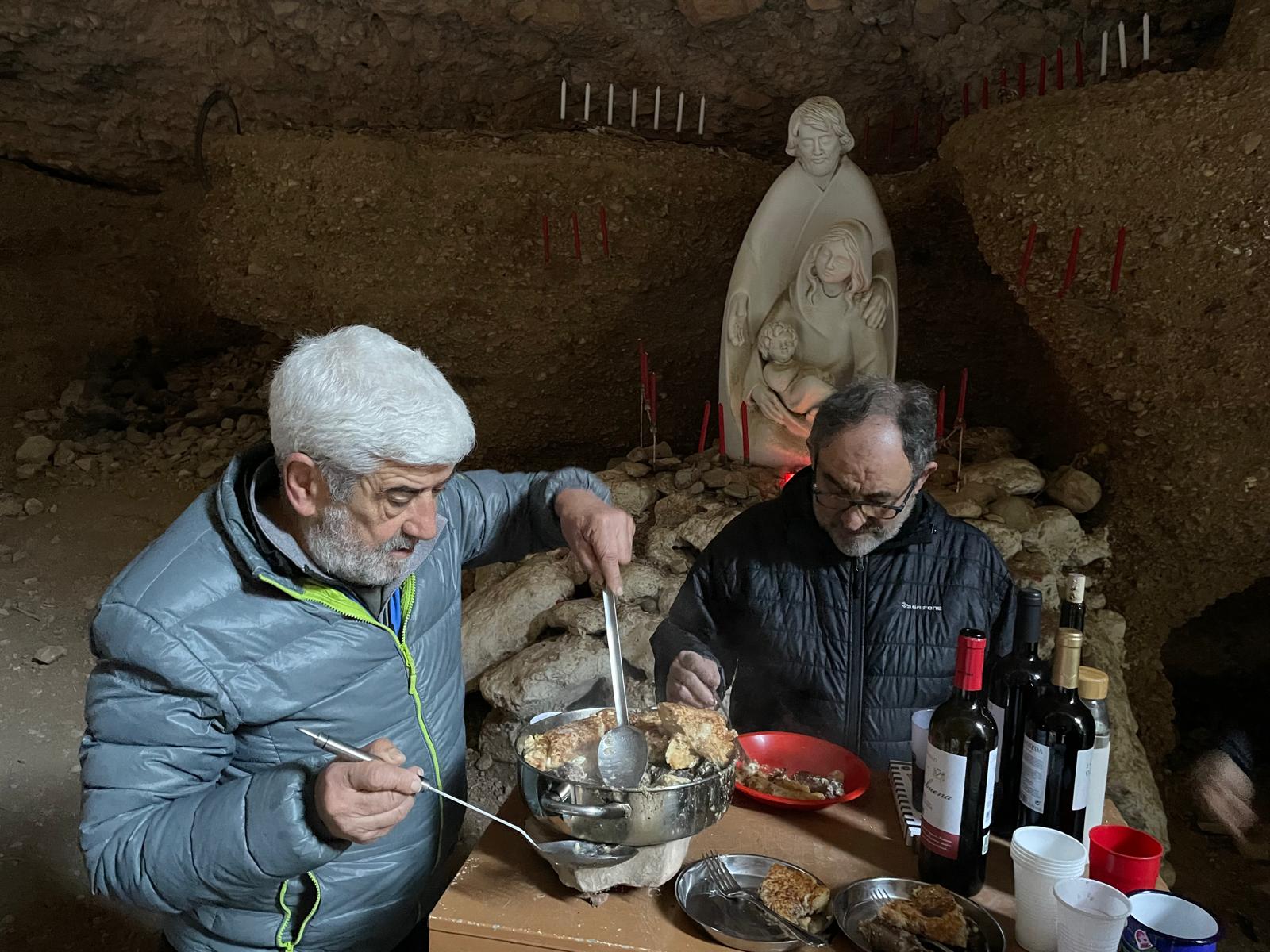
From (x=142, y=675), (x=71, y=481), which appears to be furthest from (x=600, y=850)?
(x=71, y=481)

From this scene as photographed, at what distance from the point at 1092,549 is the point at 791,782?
297 cm

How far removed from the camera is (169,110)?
615 cm

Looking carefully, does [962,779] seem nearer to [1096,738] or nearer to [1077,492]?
[1096,738]

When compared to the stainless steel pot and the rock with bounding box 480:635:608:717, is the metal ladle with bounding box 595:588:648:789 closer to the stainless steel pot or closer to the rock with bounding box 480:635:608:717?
the stainless steel pot

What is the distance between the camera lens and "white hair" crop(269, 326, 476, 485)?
4.62 ft

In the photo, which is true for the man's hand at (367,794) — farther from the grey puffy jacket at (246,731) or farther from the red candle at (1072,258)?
the red candle at (1072,258)

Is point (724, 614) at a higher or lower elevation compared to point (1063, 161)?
lower

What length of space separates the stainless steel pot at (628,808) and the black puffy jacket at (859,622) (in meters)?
0.75

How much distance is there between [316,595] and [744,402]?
9.82 feet

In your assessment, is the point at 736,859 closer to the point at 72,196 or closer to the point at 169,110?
the point at 169,110

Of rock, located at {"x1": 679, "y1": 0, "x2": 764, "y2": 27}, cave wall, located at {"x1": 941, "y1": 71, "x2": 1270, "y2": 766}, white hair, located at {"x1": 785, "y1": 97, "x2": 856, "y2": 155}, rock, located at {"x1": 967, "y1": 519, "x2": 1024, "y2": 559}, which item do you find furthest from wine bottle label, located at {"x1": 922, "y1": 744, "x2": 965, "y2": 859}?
rock, located at {"x1": 679, "y1": 0, "x2": 764, "y2": 27}

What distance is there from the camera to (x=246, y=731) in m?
1.50

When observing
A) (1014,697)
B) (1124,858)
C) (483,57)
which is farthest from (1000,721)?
(483,57)

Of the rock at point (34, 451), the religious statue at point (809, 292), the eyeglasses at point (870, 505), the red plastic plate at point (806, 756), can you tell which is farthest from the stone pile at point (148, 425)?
the red plastic plate at point (806, 756)
